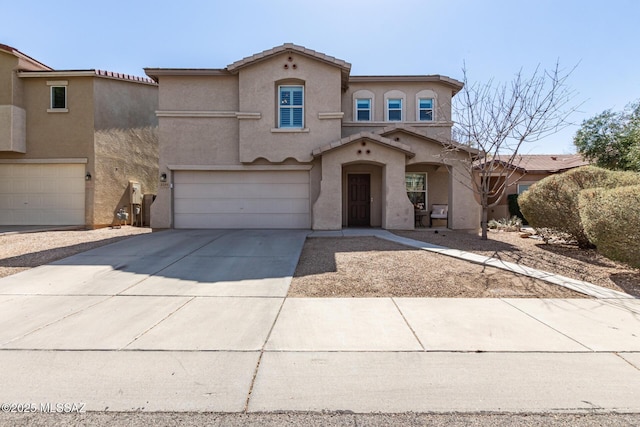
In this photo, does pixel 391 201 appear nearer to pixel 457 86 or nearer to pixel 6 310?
pixel 457 86

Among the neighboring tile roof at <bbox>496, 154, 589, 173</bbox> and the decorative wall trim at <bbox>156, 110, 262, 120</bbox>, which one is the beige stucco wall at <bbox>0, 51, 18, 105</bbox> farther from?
Answer: the neighboring tile roof at <bbox>496, 154, 589, 173</bbox>

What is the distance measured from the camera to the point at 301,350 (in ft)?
12.4

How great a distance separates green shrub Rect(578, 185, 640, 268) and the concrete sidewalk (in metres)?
1.54

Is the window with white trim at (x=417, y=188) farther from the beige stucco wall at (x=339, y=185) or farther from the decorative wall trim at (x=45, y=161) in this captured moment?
the decorative wall trim at (x=45, y=161)

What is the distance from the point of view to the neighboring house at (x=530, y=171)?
66.4 ft

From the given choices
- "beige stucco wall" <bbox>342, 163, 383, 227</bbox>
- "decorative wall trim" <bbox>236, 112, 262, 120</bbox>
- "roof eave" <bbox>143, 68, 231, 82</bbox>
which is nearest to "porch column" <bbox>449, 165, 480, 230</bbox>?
"beige stucco wall" <bbox>342, 163, 383, 227</bbox>

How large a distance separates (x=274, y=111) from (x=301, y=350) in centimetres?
1196

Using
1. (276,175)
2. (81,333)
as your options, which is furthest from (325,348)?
(276,175)

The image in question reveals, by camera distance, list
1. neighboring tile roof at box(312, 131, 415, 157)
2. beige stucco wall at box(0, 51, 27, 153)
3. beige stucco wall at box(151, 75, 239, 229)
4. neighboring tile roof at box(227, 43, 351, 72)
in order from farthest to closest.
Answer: beige stucco wall at box(0, 51, 27, 153), beige stucco wall at box(151, 75, 239, 229), neighboring tile roof at box(227, 43, 351, 72), neighboring tile roof at box(312, 131, 415, 157)

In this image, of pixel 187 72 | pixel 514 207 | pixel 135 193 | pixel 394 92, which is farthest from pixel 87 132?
pixel 514 207

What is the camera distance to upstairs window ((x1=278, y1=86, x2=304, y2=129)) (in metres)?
14.2

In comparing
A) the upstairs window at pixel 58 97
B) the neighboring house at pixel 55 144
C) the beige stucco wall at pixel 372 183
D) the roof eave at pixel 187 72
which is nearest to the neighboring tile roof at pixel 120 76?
the neighboring house at pixel 55 144

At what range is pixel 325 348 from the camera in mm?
3840

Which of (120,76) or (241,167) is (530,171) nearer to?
(241,167)
